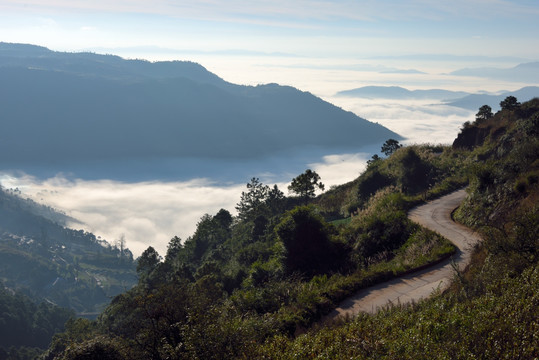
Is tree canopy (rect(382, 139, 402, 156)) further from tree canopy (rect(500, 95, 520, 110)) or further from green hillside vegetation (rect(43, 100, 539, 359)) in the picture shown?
green hillside vegetation (rect(43, 100, 539, 359))

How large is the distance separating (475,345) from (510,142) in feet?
89.2

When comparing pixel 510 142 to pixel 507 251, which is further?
pixel 510 142

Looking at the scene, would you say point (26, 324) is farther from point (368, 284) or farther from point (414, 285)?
point (414, 285)

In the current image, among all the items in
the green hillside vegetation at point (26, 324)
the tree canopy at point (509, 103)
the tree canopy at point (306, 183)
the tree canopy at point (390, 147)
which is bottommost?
the green hillside vegetation at point (26, 324)

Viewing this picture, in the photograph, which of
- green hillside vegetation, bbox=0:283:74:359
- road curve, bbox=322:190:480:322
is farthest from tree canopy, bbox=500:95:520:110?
green hillside vegetation, bbox=0:283:74:359

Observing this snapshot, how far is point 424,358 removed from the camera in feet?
25.7

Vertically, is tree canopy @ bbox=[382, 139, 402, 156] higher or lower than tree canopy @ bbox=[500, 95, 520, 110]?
lower

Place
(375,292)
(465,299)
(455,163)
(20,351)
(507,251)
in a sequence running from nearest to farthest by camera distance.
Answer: (465,299) → (507,251) → (375,292) → (455,163) → (20,351)

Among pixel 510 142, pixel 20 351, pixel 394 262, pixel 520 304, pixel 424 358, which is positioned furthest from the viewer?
pixel 20 351

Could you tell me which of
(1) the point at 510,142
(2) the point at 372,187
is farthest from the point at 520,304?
(2) the point at 372,187

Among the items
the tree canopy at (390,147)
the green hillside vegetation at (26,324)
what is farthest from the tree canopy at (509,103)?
the green hillside vegetation at (26,324)

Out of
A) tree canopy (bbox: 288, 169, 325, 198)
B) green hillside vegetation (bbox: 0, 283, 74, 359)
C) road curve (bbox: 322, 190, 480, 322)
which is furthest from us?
green hillside vegetation (bbox: 0, 283, 74, 359)

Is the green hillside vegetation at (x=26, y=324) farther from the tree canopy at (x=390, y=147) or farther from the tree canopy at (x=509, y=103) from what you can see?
the tree canopy at (x=509, y=103)

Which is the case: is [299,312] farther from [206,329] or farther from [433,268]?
[433,268]
